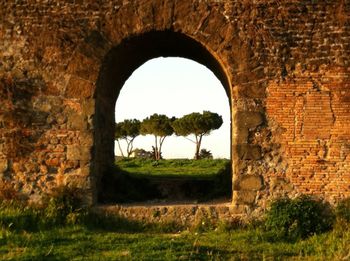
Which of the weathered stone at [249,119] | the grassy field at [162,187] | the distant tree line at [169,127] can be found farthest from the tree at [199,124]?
the weathered stone at [249,119]

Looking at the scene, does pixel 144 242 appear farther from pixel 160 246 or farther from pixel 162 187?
pixel 162 187

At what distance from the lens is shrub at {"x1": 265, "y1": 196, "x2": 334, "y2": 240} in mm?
7941

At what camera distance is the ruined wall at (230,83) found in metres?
8.51

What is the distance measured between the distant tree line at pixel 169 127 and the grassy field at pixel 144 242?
80.3 ft

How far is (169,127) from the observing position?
129 ft

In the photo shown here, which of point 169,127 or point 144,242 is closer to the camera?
point 144,242

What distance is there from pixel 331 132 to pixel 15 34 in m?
5.81

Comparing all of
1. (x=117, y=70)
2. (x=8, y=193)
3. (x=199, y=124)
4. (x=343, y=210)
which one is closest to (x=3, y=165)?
(x=8, y=193)

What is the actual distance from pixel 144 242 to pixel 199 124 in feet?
95.6

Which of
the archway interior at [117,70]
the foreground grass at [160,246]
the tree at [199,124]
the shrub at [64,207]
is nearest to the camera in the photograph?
the foreground grass at [160,246]

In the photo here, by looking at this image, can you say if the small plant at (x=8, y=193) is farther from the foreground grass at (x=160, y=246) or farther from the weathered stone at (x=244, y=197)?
the weathered stone at (x=244, y=197)

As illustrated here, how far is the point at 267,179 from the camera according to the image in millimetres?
8508

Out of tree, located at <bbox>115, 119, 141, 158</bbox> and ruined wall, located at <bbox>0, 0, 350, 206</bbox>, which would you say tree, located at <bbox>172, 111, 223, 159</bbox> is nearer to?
tree, located at <bbox>115, 119, 141, 158</bbox>

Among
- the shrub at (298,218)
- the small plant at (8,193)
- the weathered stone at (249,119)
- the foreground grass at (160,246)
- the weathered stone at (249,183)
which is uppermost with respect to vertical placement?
the weathered stone at (249,119)
